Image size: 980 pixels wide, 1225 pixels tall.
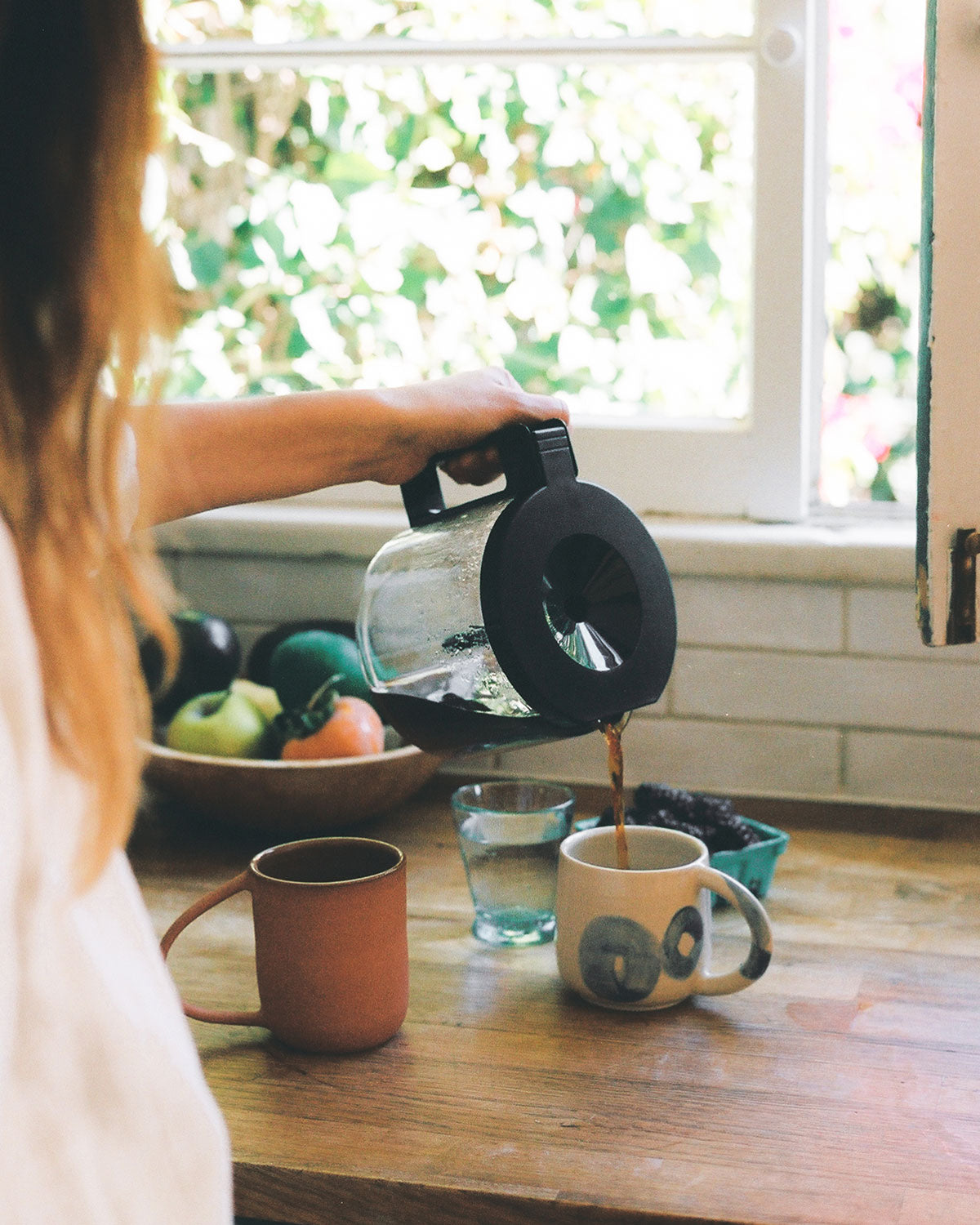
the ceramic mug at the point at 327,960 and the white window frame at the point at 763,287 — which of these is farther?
the white window frame at the point at 763,287

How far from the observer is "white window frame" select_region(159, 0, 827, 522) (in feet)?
4.77

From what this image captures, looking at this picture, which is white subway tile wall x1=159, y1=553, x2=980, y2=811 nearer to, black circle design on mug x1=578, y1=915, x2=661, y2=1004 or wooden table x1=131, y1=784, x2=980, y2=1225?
wooden table x1=131, y1=784, x2=980, y2=1225

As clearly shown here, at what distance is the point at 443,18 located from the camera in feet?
5.32

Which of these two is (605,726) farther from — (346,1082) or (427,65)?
(427,65)

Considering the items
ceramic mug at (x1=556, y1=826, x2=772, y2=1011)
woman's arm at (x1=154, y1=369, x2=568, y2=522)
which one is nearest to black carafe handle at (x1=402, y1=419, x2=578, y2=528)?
woman's arm at (x1=154, y1=369, x2=568, y2=522)

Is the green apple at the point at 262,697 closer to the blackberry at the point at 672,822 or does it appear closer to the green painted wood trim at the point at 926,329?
the blackberry at the point at 672,822

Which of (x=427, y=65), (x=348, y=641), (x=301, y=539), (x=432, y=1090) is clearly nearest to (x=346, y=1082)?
(x=432, y=1090)

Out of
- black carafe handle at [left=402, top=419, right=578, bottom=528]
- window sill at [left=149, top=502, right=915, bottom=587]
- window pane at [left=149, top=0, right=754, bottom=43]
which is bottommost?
window sill at [left=149, top=502, right=915, bottom=587]

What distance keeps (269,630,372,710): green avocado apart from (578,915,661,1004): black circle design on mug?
49 centimetres

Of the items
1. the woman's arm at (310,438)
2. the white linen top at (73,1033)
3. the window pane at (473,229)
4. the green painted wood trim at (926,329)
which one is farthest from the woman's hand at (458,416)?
the window pane at (473,229)

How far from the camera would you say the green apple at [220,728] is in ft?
4.29

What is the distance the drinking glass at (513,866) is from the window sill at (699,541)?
443 mm

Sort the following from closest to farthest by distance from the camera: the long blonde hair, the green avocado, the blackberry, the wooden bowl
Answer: the long blonde hair < the blackberry < the wooden bowl < the green avocado

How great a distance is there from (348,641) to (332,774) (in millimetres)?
212
